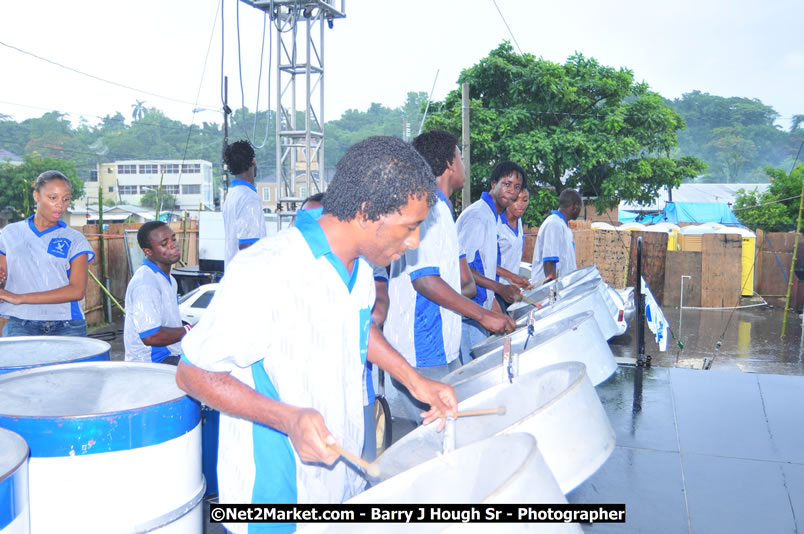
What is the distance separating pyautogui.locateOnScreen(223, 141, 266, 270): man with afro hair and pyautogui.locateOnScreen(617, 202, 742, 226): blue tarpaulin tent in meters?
17.4

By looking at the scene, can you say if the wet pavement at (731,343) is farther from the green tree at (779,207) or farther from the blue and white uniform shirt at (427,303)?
the green tree at (779,207)

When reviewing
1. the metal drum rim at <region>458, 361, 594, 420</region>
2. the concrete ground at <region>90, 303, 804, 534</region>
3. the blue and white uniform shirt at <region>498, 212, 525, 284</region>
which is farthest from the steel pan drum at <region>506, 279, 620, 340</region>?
the concrete ground at <region>90, 303, 804, 534</region>

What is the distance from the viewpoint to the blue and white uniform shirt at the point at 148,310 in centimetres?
195

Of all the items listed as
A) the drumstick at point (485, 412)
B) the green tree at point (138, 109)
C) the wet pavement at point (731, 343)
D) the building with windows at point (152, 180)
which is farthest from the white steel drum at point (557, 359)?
Answer: the green tree at point (138, 109)

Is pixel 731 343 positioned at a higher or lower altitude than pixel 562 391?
lower

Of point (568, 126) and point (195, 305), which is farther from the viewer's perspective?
point (568, 126)

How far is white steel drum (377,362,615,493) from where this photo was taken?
970mm

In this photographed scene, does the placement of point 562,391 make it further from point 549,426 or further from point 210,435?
point 210,435

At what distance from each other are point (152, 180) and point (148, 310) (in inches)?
1647

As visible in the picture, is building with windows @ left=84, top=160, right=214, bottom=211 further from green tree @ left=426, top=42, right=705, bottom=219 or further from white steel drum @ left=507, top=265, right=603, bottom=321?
white steel drum @ left=507, top=265, right=603, bottom=321

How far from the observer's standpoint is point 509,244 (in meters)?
3.15

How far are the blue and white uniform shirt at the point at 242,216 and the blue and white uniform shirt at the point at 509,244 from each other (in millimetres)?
1101

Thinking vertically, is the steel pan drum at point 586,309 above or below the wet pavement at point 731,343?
above

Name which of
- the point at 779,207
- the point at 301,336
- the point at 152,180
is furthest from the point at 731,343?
the point at 152,180
